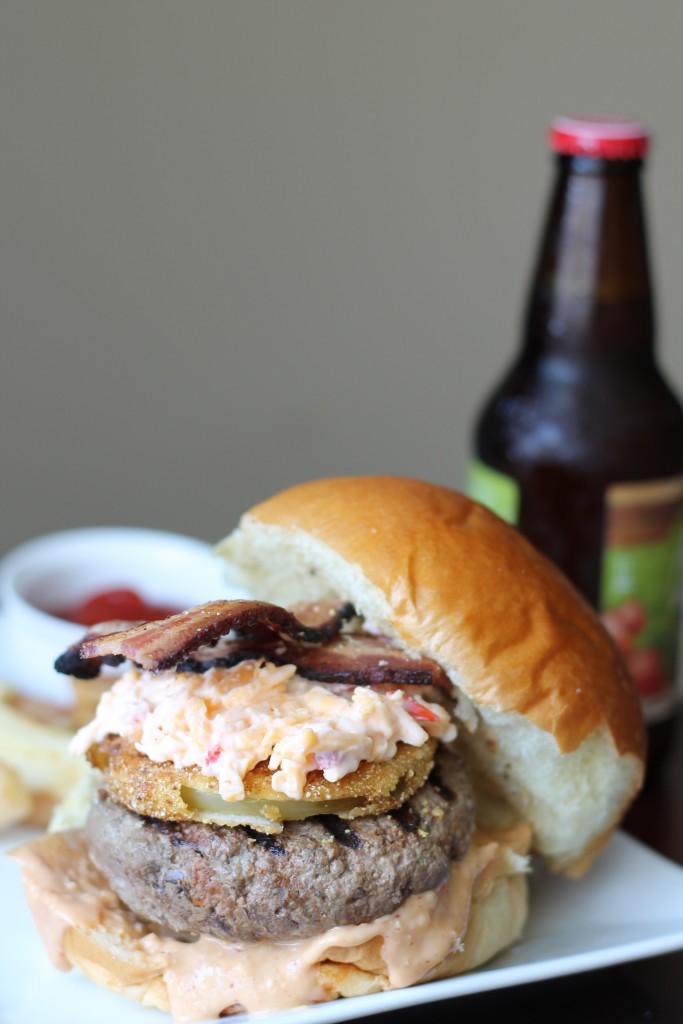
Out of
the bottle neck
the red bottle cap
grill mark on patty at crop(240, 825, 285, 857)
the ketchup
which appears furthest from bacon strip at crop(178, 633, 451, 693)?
the red bottle cap

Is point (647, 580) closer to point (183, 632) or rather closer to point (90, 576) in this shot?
point (90, 576)

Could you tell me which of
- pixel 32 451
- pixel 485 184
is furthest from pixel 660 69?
pixel 32 451

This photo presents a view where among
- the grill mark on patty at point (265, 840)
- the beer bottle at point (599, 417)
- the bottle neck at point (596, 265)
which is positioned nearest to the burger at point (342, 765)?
the grill mark on patty at point (265, 840)

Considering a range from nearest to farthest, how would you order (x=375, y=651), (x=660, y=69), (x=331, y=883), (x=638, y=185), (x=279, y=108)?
1. (x=331, y=883)
2. (x=375, y=651)
3. (x=638, y=185)
4. (x=279, y=108)
5. (x=660, y=69)

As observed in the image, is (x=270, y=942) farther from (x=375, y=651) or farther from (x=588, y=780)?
(x=588, y=780)

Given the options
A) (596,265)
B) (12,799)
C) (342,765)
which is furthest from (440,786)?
(596,265)
